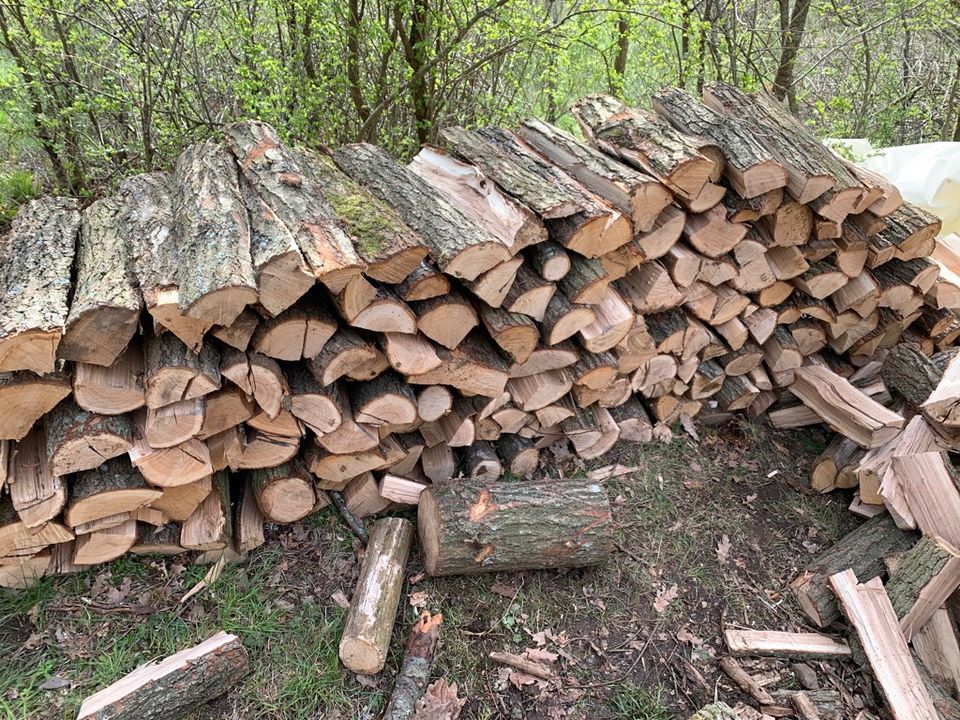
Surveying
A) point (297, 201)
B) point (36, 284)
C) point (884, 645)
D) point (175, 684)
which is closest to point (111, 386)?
point (36, 284)

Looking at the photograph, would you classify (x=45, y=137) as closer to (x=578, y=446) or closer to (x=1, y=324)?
(x=1, y=324)

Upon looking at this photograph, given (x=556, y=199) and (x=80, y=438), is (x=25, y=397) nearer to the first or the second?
(x=80, y=438)

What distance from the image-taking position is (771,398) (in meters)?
3.79

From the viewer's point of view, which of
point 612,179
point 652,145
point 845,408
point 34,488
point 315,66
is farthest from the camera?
point 315,66

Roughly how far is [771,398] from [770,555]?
110 cm

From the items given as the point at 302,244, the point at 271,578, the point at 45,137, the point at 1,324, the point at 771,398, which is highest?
the point at 302,244

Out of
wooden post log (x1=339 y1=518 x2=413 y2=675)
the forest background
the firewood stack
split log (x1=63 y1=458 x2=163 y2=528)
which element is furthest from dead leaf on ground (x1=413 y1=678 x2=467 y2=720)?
the forest background

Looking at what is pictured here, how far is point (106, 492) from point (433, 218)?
1585mm

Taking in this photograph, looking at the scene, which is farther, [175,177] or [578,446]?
[578,446]

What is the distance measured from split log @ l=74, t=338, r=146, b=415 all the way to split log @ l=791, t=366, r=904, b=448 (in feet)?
10.9

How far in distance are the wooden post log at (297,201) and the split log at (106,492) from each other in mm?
1039

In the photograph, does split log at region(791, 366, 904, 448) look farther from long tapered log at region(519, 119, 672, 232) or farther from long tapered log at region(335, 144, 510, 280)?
long tapered log at region(335, 144, 510, 280)

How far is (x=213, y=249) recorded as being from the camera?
2.09 meters

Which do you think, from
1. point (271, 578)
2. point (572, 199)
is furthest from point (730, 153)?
point (271, 578)
